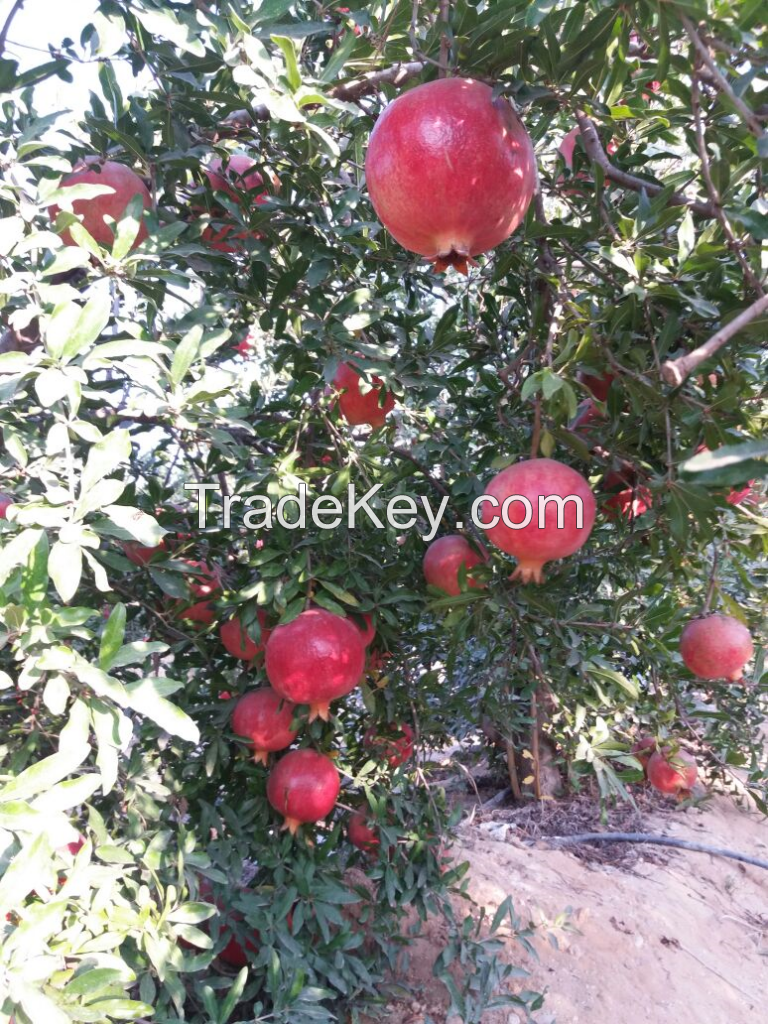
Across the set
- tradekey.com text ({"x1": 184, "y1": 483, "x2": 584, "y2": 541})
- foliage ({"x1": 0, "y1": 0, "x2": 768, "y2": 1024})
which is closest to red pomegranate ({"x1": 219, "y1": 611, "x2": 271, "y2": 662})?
foliage ({"x1": 0, "y1": 0, "x2": 768, "y2": 1024})

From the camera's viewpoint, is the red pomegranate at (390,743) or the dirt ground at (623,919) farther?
the dirt ground at (623,919)

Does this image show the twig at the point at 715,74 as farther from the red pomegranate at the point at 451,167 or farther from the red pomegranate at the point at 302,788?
the red pomegranate at the point at 302,788

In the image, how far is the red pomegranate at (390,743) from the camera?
7.67ft

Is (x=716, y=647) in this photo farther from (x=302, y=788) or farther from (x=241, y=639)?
(x=241, y=639)

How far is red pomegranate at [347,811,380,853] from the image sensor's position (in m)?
2.32

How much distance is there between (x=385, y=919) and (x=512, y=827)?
2.21 meters

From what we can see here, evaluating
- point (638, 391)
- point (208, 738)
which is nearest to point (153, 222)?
point (638, 391)

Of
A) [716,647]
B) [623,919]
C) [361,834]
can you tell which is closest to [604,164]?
[716,647]

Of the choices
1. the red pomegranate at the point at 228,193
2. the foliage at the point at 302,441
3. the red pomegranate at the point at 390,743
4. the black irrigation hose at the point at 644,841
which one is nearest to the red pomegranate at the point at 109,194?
the foliage at the point at 302,441

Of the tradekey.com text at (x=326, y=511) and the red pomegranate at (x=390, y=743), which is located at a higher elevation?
the tradekey.com text at (x=326, y=511)

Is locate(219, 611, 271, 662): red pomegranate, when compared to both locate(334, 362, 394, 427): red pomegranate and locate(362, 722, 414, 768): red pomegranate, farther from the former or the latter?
locate(334, 362, 394, 427): red pomegranate

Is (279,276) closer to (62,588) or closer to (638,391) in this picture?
(638,391)

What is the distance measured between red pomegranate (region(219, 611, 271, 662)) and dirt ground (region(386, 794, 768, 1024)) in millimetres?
1250

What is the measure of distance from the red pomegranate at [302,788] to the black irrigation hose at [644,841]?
2495 millimetres
